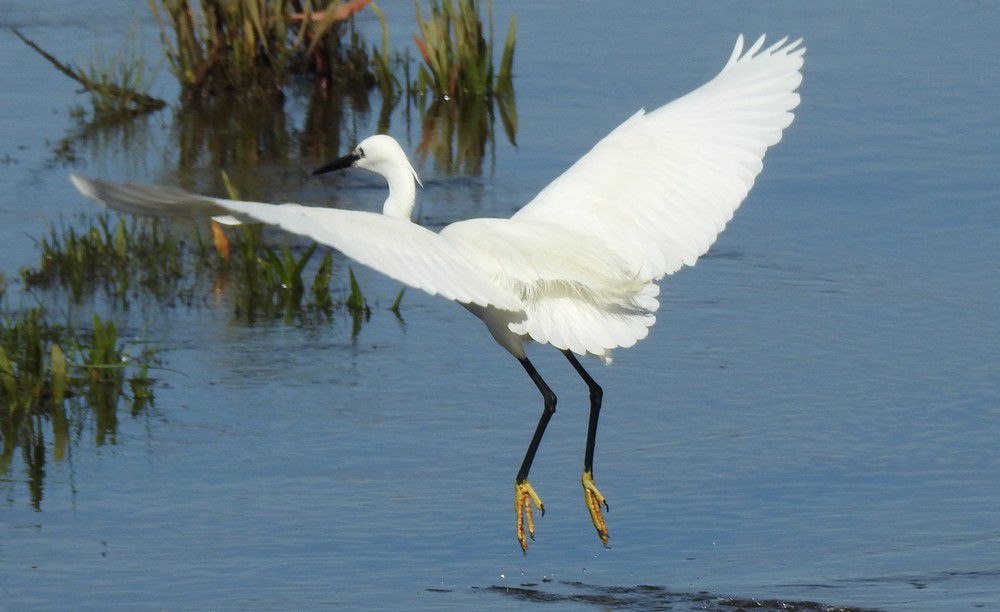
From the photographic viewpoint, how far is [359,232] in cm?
478

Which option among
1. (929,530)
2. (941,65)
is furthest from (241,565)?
(941,65)

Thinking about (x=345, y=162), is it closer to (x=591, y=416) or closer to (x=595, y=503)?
(x=591, y=416)

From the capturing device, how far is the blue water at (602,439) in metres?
5.39

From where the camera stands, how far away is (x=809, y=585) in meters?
5.28

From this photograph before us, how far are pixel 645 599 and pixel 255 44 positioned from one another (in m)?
7.87

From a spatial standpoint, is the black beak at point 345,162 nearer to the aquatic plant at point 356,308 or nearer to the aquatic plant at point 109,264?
the aquatic plant at point 356,308

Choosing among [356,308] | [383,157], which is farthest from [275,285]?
[383,157]

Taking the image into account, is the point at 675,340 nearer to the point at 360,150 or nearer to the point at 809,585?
the point at 360,150

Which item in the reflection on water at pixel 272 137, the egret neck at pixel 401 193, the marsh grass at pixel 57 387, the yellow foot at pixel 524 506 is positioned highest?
the reflection on water at pixel 272 137

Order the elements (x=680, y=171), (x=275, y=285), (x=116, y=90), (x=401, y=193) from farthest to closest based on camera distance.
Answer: (x=116, y=90)
(x=275, y=285)
(x=401, y=193)
(x=680, y=171)

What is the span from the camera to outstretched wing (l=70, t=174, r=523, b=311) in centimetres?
446

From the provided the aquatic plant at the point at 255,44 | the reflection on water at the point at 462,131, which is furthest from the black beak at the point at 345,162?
the aquatic plant at the point at 255,44

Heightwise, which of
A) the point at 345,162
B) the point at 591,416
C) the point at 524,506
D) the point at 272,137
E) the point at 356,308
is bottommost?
the point at 524,506

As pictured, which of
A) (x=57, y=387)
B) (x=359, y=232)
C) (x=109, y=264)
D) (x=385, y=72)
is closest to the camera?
(x=359, y=232)
